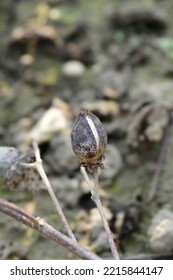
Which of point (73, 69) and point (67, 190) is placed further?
point (73, 69)

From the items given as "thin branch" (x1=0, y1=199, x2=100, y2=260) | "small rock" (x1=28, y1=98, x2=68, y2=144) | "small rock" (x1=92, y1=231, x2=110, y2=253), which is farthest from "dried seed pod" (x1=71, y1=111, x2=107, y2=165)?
"small rock" (x1=28, y1=98, x2=68, y2=144)

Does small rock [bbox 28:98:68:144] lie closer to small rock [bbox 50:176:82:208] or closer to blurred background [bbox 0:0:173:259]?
blurred background [bbox 0:0:173:259]

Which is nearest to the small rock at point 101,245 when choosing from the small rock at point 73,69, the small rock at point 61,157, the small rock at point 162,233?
the small rock at point 162,233

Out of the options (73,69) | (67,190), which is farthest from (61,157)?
(73,69)

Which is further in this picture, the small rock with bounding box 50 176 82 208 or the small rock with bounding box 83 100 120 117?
the small rock with bounding box 83 100 120 117

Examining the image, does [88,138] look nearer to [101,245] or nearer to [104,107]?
[101,245]

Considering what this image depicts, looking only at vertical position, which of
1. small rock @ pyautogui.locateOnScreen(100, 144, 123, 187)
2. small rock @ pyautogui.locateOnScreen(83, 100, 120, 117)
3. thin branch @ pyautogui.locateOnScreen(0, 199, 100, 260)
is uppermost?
small rock @ pyautogui.locateOnScreen(83, 100, 120, 117)
